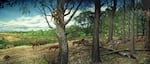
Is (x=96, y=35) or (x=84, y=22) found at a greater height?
(x=84, y=22)

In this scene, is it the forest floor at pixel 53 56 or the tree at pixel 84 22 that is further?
the tree at pixel 84 22

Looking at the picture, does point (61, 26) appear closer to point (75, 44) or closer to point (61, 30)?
point (61, 30)

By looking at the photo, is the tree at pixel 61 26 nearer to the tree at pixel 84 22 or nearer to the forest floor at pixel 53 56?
the forest floor at pixel 53 56

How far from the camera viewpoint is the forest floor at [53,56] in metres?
13.9

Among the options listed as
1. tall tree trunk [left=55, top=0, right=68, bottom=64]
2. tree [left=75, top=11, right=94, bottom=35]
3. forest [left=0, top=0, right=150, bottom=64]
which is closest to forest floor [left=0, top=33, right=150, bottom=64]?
forest [left=0, top=0, right=150, bottom=64]

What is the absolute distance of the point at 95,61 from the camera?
536 inches

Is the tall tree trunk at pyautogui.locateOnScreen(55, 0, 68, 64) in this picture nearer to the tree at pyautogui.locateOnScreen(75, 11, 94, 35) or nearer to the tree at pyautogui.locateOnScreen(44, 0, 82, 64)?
the tree at pyautogui.locateOnScreen(44, 0, 82, 64)

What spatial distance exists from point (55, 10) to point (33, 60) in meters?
5.16

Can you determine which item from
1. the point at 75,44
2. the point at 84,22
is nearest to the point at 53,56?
the point at 75,44

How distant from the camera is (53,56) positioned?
14961 millimetres

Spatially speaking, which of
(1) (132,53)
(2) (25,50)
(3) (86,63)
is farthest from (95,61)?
(2) (25,50)

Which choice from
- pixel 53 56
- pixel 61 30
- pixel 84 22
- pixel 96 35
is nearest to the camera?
pixel 61 30

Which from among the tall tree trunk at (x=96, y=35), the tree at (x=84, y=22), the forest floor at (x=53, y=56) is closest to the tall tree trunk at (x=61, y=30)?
the tall tree trunk at (x=96, y=35)

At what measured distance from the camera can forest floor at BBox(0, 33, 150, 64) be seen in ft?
45.4
